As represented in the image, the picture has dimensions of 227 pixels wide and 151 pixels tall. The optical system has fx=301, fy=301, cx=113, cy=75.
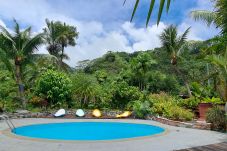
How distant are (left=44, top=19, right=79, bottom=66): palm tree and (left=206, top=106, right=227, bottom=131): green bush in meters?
23.7

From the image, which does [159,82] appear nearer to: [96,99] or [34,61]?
[96,99]

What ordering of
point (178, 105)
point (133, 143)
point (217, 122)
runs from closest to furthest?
point (133, 143), point (217, 122), point (178, 105)

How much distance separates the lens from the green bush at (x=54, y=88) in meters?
19.6

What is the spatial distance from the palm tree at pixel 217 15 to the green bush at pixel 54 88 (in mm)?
9540

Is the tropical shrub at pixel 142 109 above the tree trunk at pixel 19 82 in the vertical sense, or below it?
below

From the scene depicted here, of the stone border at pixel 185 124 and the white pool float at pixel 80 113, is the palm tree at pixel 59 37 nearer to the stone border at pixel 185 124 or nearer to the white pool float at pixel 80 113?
the white pool float at pixel 80 113

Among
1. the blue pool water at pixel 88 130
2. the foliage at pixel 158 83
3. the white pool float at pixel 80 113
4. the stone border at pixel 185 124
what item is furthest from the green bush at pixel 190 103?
the foliage at pixel 158 83

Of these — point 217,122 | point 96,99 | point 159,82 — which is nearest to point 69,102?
point 96,99

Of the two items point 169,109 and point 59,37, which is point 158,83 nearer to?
point 169,109

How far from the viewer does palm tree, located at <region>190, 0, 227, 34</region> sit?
10312 mm

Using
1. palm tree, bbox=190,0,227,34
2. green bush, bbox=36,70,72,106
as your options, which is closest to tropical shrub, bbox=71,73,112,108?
green bush, bbox=36,70,72,106

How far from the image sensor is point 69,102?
813 inches

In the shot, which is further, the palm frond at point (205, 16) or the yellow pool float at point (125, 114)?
the yellow pool float at point (125, 114)

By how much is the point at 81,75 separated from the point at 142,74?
7027mm
